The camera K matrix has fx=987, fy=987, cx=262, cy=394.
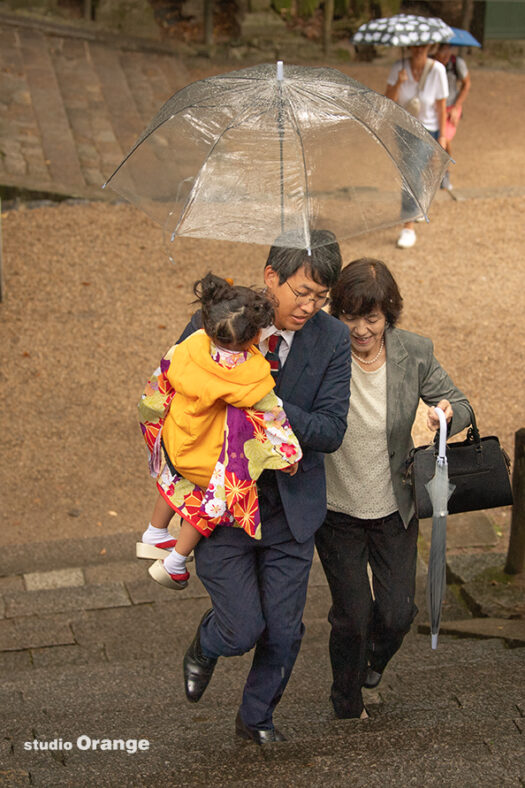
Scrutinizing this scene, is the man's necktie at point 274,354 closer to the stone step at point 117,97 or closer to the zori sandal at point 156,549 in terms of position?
the zori sandal at point 156,549

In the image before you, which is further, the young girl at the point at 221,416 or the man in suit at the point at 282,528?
the man in suit at the point at 282,528

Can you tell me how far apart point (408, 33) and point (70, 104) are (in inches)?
190

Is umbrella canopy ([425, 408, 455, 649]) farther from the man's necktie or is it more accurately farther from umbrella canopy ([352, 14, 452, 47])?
umbrella canopy ([352, 14, 452, 47])

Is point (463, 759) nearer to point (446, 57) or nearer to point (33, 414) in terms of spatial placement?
point (33, 414)

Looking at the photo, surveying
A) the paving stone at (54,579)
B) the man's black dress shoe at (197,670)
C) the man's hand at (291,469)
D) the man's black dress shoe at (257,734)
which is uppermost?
the man's hand at (291,469)

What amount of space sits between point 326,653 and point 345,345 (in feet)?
6.19

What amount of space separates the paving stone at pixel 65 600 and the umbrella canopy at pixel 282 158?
2287 mm

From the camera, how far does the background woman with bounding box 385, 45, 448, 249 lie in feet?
30.6

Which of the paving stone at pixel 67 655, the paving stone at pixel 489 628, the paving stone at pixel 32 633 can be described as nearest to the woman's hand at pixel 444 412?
the paving stone at pixel 489 628

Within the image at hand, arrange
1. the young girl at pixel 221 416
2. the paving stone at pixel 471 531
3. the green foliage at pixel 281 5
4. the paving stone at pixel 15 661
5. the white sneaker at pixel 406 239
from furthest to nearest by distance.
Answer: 1. the green foliage at pixel 281 5
2. the white sneaker at pixel 406 239
3. the paving stone at pixel 471 531
4. the paving stone at pixel 15 661
5. the young girl at pixel 221 416

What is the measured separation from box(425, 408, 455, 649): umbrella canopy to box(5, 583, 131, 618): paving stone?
2250 millimetres

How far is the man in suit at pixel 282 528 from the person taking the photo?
10.9 ft

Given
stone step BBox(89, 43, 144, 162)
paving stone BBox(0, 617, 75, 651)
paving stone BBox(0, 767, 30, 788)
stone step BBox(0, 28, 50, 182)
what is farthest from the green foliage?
paving stone BBox(0, 767, 30, 788)

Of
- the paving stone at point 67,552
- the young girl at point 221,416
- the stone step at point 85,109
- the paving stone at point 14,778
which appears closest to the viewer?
the paving stone at point 14,778
